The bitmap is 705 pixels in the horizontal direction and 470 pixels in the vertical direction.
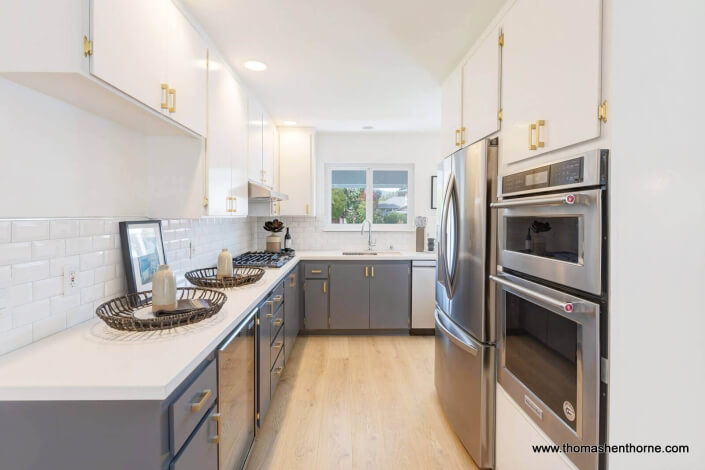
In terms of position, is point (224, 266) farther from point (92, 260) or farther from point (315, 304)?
point (315, 304)

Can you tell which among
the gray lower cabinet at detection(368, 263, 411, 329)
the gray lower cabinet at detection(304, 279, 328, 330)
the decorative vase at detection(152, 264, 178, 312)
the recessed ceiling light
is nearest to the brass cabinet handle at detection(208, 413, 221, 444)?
the decorative vase at detection(152, 264, 178, 312)

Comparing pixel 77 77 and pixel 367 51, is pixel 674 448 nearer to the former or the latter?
pixel 77 77

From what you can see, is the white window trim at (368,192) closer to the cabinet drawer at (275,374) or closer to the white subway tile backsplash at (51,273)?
the cabinet drawer at (275,374)

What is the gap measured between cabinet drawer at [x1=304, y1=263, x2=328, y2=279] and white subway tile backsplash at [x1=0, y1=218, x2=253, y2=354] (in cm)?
226

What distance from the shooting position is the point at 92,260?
4.97 ft

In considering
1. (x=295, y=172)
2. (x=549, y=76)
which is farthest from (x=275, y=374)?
(x=295, y=172)

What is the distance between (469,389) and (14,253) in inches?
80.9

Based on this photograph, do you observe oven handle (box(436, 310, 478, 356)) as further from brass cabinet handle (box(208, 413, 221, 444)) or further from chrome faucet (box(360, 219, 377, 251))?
chrome faucet (box(360, 219, 377, 251))

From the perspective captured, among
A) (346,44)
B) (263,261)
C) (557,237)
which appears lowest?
(263,261)

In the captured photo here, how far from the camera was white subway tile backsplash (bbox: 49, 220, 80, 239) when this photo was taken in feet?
4.34

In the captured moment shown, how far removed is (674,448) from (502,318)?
29.2 inches

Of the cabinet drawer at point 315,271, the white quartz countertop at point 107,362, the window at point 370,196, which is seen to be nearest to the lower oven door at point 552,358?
the white quartz countertop at point 107,362

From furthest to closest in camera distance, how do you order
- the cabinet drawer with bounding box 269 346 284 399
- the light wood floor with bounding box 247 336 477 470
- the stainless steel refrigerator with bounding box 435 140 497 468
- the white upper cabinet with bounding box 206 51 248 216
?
the cabinet drawer with bounding box 269 346 284 399 < the white upper cabinet with bounding box 206 51 248 216 < the light wood floor with bounding box 247 336 477 470 < the stainless steel refrigerator with bounding box 435 140 497 468

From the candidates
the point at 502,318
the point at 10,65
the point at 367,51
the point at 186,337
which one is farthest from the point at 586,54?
the point at 10,65
